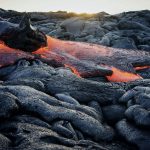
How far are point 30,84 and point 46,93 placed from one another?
0.64 m

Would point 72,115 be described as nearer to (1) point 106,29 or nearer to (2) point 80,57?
(2) point 80,57

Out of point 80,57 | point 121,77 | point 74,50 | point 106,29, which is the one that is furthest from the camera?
point 106,29

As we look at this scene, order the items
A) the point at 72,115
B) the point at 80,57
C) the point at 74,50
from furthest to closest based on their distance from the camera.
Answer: the point at 74,50
the point at 80,57
the point at 72,115

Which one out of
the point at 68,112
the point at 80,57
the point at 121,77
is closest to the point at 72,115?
the point at 68,112

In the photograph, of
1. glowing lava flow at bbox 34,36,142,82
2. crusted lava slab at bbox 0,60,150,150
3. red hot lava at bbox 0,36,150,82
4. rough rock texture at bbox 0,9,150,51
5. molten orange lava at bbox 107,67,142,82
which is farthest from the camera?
rough rock texture at bbox 0,9,150,51

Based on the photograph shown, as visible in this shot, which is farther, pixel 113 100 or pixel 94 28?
pixel 94 28

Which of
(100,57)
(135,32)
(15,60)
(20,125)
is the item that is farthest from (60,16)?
(20,125)

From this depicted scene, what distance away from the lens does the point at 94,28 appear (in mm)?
37438

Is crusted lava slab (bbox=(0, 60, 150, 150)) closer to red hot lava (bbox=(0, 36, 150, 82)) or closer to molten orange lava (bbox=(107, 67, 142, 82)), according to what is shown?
molten orange lava (bbox=(107, 67, 142, 82))

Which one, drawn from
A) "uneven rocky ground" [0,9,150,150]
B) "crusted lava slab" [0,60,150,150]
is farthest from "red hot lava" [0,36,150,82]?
"crusted lava slab" [0,60,150,150]

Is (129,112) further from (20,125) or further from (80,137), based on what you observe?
(20,125)

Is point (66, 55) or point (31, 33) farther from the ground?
point (31, 33)

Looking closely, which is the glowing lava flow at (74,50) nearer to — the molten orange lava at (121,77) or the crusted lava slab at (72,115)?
the molten orange lava at (121,77)

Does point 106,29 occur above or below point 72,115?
below
